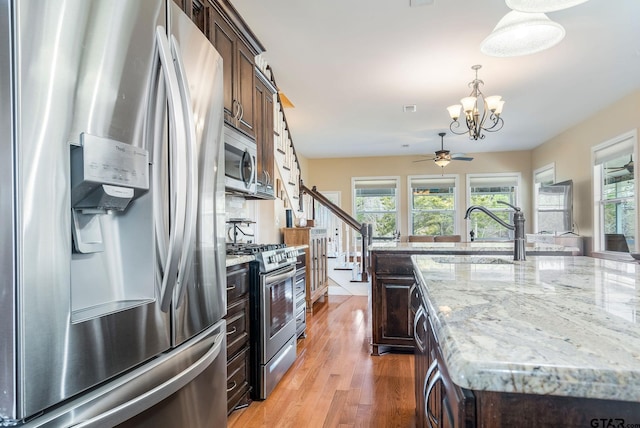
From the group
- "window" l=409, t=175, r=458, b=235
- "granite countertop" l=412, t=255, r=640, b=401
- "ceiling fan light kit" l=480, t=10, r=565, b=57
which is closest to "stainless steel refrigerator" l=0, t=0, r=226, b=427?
"granite countertop" l=412, t=255, r=640, b=401

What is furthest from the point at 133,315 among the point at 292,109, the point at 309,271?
the point at 292,109

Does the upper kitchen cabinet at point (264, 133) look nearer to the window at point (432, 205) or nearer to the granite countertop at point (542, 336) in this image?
the granite countertop at point (542, 336)

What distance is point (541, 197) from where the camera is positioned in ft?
20.9

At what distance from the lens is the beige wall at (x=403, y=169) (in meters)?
7.74

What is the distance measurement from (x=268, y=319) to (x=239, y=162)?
42.2 inches

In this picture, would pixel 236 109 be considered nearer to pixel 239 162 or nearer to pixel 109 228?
pixel 239 162

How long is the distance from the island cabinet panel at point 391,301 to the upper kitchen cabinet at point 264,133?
1111 mm

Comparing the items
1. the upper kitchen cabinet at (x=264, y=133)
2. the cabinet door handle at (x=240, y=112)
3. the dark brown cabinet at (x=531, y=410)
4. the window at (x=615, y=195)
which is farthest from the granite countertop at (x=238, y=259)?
the window at (x=615, y=195)

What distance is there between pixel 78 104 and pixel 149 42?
12.6 inches

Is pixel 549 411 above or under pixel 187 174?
under

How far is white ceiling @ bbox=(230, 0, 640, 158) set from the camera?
2.72 m

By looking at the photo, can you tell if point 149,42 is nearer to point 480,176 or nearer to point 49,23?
point 49,23

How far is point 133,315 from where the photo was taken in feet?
3.20

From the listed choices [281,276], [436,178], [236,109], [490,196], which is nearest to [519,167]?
[490,196]
